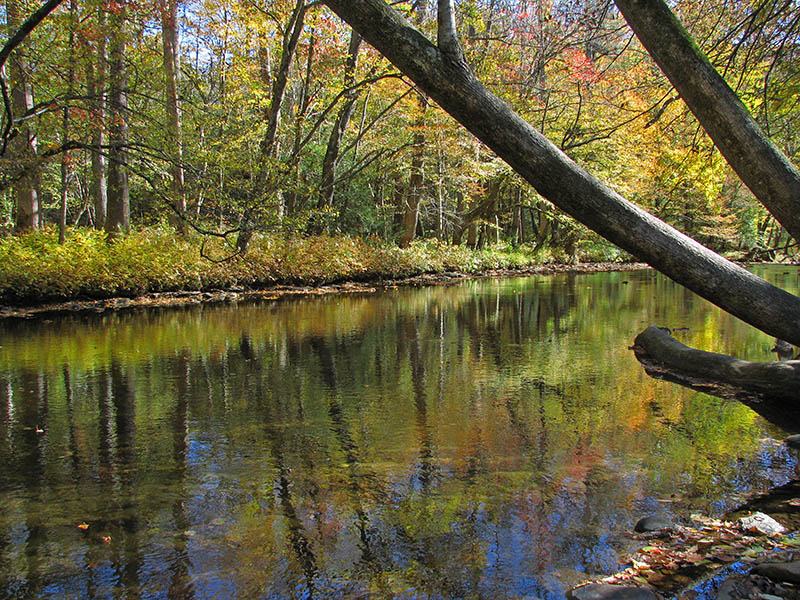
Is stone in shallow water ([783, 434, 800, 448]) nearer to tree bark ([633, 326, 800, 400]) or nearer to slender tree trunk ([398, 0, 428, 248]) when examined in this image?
tree bark ([633, 326, 800, 400])

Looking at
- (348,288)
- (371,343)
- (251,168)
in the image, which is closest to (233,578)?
(371,343)

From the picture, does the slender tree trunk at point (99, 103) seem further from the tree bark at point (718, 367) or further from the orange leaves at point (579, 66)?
the orange leaves at point (579, 66)

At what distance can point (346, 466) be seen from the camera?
4.25 metres

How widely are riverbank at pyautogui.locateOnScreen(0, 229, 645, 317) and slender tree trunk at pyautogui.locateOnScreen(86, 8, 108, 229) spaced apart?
6.73 ft

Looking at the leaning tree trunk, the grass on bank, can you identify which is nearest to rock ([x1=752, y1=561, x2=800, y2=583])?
the leaning tree trunk

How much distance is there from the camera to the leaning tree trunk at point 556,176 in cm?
278

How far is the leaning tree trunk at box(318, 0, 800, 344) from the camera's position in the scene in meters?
2.78

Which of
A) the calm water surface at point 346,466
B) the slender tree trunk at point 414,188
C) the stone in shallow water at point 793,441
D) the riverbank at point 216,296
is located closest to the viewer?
the calm water surface at point 346,466

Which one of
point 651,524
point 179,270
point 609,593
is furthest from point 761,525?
point 179,270

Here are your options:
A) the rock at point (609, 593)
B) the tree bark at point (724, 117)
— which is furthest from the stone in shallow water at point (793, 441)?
the rock at point (609, 593)

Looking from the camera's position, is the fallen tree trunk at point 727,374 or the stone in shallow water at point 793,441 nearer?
the stone in shallow water at point 793,441

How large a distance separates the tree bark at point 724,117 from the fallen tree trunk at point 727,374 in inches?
119

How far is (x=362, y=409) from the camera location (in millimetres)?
5727

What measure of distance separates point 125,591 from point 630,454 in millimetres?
3367
